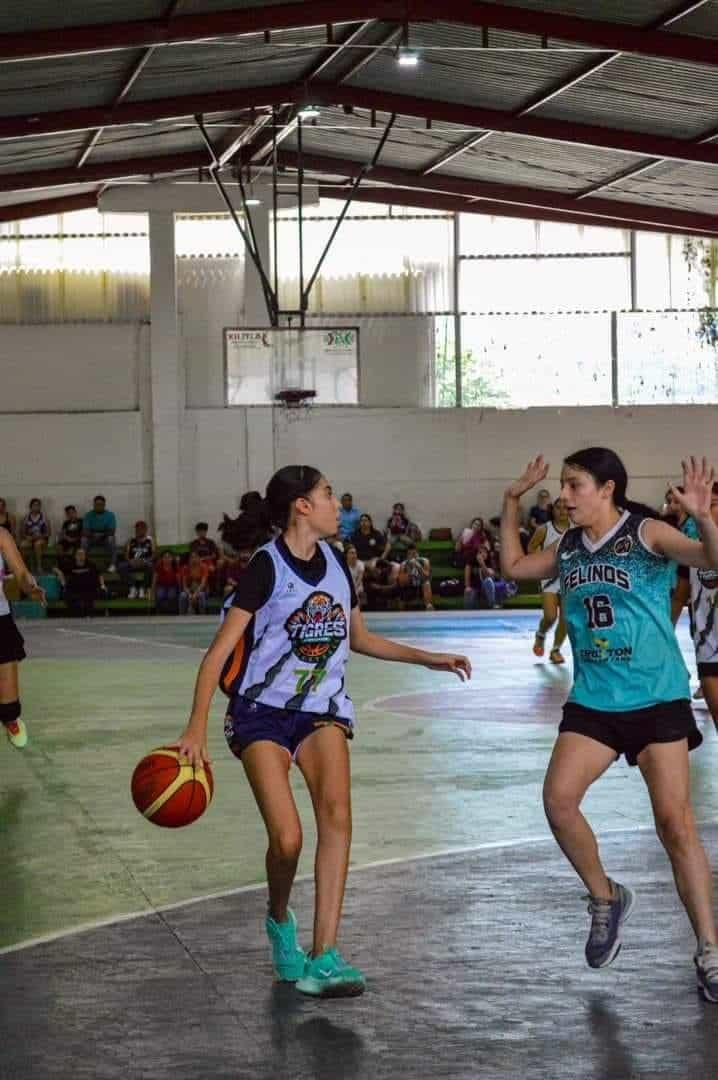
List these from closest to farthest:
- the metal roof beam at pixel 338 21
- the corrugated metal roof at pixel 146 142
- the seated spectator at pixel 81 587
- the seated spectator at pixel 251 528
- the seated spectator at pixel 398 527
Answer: the seated spectator at pixel 251 528, the metal roof beam at pixel 338 21, the corrugated metal roof at pixel 146 142, the seated spectator at pixel 81 587, the seated spectator at pixel 398 527

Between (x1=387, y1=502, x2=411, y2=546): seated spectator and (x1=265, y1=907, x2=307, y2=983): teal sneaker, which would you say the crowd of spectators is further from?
(x1=265, y1=907, x2=307, y2=983): teal sneaker

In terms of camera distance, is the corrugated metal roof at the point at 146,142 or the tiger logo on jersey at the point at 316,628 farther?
the corrugated metal roof at the point at 146,142

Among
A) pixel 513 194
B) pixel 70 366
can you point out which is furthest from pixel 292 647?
pixel 70 366

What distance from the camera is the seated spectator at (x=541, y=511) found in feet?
107

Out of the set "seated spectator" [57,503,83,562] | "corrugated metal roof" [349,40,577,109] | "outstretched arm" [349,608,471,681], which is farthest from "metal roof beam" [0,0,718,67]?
"outstretched arm" [349,608,471,681]

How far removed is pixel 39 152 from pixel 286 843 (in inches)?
984

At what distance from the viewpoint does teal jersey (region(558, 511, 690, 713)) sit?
6.27 meters

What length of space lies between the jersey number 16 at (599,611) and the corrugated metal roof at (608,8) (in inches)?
631

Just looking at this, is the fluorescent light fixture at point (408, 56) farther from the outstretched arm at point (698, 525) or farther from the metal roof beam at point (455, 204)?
the outstretched arm at point (698, 525)

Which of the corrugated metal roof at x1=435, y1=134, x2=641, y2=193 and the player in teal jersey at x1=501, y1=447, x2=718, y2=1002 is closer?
the player in teal jersey at x1=501, y1=447, x2=718, y2=1002

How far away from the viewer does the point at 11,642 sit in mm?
12398

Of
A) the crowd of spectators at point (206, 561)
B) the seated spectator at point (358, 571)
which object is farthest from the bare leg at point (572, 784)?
the seated spectator at point (358, 571)

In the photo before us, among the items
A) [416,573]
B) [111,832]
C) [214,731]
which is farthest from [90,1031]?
[416,573]

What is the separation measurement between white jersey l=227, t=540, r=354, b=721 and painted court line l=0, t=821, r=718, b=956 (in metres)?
1.57
